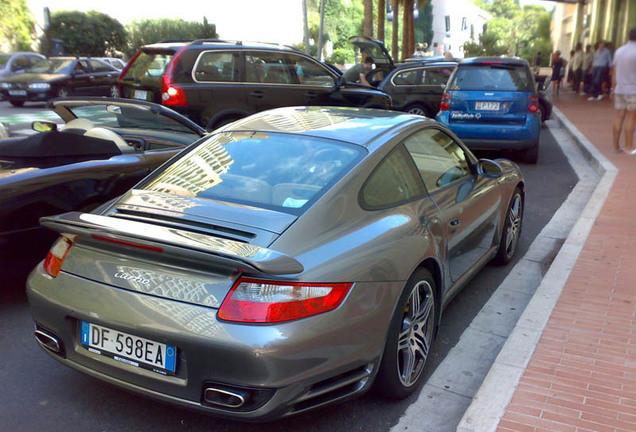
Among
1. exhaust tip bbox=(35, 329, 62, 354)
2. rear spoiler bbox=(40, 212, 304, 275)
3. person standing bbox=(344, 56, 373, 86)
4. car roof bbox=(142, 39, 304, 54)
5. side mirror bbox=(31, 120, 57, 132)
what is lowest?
exhaust tip bbox=(35, 329, 62, 354)

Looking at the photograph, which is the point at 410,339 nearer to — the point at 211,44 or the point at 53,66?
the point at 211,44

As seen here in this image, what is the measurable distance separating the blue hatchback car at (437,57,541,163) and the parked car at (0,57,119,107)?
12.7 m

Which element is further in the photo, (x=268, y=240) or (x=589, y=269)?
(x=589, y=269)

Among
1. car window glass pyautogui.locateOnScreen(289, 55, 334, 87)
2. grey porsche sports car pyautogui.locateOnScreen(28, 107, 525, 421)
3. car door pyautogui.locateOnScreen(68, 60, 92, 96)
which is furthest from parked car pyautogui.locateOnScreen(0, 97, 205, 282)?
car door pyautogui.locateOnScreen(68, 60, 92, 96)

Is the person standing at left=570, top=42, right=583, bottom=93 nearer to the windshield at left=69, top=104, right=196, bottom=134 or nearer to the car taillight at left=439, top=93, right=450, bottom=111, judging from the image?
the car taillight at left=439, top=93, right=450, bottom=111

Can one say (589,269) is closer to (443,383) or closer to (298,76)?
(443,383)

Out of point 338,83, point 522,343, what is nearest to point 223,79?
point 338,83

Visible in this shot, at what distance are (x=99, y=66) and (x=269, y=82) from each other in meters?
13.6

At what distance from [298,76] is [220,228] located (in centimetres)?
825

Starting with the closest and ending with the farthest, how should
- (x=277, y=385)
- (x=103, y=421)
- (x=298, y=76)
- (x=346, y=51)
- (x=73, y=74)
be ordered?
(x=277, y=385)
(x=103, y=421)
(x=298, y=76)
(x=73, y=74)
(x=346, y=51)

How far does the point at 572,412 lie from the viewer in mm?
3037

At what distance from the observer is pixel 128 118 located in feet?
19.7

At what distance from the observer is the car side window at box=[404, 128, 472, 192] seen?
3.90 metres

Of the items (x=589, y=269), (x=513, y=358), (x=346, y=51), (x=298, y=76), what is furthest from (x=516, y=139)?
(x=346, y=51)
